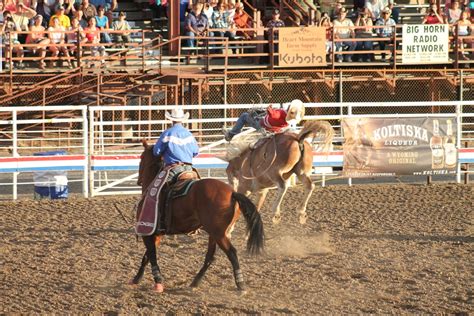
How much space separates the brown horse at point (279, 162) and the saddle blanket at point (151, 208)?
299 centimetres

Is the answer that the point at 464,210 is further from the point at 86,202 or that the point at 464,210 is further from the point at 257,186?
the point at 86,202

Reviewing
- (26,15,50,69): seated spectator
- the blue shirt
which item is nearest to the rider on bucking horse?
the blue shirt

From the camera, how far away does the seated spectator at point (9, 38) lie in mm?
21469

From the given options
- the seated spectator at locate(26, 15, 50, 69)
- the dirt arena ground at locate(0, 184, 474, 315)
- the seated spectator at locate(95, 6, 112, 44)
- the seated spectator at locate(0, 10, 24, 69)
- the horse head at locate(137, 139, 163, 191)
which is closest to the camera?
the dirt arena ground at locate(0, 184, 474, 315)

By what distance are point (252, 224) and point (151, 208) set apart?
105 cm

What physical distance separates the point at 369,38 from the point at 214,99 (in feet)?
12.3

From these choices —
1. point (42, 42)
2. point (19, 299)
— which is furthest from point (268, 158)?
point (42, 42)

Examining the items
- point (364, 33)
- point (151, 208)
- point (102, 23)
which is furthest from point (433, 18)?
point (151, 208)

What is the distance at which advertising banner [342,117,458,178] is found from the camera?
16.6 meters

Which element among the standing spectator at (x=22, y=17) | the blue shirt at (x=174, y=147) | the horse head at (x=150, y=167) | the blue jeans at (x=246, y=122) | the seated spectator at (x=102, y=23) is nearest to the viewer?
the blue shirt at (x=174, y=147)

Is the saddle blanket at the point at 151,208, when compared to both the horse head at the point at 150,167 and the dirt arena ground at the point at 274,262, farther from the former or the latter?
the dirt arena ground at the point at 274,262

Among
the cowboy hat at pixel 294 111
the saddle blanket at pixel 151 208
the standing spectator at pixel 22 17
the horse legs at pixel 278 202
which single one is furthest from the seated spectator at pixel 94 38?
the saddle blanket at pixel 151 208

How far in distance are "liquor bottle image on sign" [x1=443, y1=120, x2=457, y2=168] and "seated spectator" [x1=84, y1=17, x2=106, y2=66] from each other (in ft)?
26.5

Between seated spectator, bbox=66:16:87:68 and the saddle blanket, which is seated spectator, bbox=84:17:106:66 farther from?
the saddle blanket
